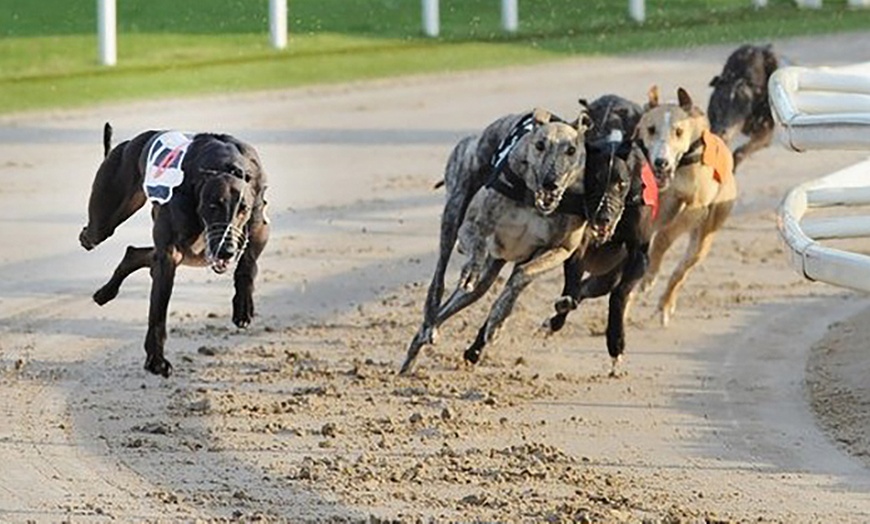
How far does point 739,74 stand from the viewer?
10.9 m

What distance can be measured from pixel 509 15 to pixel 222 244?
36.3 feet

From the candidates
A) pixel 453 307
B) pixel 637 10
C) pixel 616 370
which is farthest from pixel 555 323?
pixel 637 10

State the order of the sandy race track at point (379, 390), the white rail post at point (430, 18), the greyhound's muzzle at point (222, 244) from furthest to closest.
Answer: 1. the white rail post at point (430, 18)
2. the greyhound's muzzle at point (222, 244)
3. the sandy race track at point (379, 390)

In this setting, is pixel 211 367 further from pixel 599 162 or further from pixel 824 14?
pixel 824 14

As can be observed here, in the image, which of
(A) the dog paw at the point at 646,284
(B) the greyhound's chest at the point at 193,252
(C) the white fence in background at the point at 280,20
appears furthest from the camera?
(C) the white fence in background at the point at 280,20

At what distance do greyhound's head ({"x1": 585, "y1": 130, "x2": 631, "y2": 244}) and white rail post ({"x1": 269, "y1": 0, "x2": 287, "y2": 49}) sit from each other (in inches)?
341

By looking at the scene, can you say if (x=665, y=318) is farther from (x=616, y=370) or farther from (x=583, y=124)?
(x=583, y=124)

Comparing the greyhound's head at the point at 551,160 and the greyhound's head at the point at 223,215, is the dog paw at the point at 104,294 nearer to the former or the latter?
the greyhound's head at the point at 223,215

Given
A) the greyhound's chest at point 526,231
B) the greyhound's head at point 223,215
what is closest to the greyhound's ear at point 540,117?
the greyhound's chest at point 526,231

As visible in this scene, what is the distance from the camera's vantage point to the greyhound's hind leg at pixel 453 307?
327 inches

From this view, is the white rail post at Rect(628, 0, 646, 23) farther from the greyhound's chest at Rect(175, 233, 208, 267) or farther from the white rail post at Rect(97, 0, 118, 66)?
the greyhound's chest at Rect(175, 233, 208, 267)

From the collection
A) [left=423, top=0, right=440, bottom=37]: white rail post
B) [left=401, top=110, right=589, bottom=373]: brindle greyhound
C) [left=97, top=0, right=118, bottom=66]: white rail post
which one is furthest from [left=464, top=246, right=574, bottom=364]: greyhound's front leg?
[left=423, top=0, right=440, bottom=37]: white rail post

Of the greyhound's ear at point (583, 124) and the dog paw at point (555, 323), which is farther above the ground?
the greyhound's ear at point (583, 124)

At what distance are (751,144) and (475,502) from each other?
494 cm
